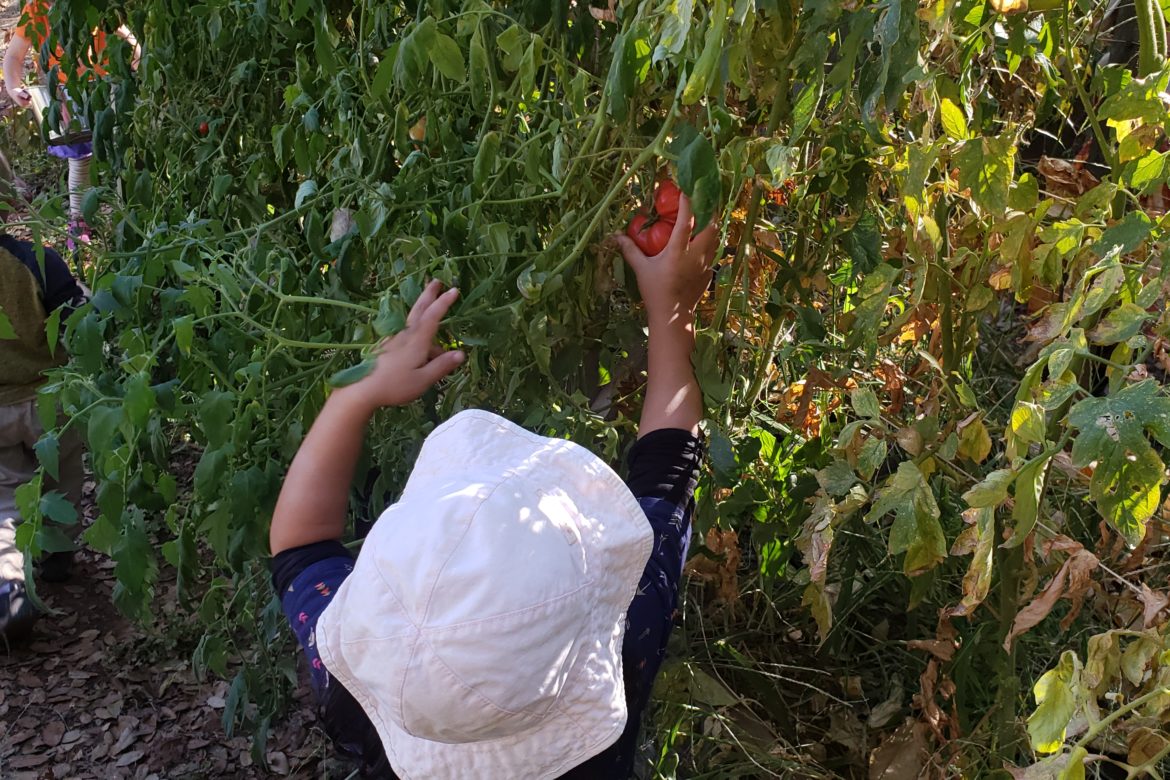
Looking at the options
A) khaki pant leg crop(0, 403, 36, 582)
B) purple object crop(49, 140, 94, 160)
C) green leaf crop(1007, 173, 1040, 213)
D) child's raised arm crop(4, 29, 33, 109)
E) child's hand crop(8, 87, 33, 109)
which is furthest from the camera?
child's hand crop(8, 87, 33, 109)

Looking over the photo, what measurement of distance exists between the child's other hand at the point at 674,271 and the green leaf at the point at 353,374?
1.13 feet

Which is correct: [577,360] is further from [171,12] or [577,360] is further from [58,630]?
[58,630]

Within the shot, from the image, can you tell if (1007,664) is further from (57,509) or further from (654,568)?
(57,509)

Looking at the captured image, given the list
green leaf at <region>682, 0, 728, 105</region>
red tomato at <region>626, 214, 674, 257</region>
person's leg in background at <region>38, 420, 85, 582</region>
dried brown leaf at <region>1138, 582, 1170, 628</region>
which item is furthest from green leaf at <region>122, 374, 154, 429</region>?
person's leg in background at <region>38, 420, 85, 582</region>

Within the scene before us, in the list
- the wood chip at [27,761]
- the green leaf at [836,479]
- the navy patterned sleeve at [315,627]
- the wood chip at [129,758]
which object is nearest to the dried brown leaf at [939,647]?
the green leaf at [836,479]

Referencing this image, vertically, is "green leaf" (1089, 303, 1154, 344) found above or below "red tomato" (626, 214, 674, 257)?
above

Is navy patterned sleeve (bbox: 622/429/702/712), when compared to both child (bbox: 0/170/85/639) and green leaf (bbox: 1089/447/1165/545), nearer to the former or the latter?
green leaf (bbox: 1089/447/1165/545)

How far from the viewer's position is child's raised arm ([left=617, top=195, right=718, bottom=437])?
1304 millimetres

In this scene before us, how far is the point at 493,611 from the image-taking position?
0.98 metres

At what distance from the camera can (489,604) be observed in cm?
98

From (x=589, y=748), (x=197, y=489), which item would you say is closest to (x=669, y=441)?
(x=589, y=748)

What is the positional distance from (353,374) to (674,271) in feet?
1.32

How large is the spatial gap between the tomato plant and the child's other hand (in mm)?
39

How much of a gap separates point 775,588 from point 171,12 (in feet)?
5.19
